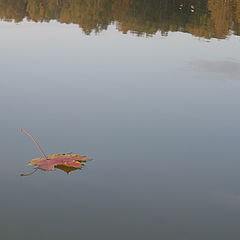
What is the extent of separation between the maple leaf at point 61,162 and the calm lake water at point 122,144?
0.18 meters

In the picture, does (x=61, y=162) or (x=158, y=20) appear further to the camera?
(x=158, y=20)

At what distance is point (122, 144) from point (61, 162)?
176 cm

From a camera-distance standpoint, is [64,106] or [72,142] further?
[64,106]

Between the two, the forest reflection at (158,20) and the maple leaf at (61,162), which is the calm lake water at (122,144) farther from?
the forest reflection at (158,20)

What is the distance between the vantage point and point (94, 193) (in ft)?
24.7

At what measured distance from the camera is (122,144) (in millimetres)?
9828

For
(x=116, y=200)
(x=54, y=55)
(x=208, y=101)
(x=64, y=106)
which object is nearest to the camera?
(x=116, y=200)

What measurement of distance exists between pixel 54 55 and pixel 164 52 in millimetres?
5477

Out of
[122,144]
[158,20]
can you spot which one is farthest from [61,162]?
[158,20]

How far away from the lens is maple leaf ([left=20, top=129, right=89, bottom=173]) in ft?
27.5

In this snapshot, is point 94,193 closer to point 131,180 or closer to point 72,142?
point 131,180

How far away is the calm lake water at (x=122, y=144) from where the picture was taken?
684cm

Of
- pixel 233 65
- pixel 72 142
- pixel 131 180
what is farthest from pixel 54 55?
pixel 131 180

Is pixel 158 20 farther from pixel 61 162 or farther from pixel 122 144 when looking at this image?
pixel 61 162
